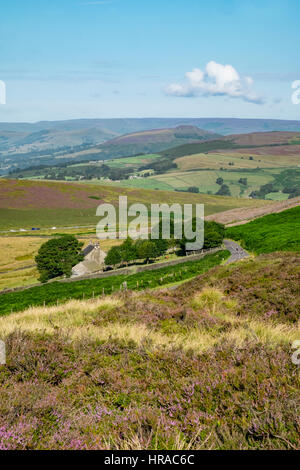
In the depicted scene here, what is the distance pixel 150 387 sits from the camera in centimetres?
600

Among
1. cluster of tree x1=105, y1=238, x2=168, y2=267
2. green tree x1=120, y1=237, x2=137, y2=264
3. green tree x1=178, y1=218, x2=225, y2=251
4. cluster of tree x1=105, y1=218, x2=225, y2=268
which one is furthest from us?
green tree x1=120, y1=237, x2=137, y2=264

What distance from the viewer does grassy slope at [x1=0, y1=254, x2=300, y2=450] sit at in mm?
4477

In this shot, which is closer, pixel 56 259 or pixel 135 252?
pixel 56 259

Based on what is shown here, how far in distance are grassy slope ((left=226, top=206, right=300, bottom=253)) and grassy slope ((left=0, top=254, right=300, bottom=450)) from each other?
3660 centimetres

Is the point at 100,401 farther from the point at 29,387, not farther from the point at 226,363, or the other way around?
the point at 226,363

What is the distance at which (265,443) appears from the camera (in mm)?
4238

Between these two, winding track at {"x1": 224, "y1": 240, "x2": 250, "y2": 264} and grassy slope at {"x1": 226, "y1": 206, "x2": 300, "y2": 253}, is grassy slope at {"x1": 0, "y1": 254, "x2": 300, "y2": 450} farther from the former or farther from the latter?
winding track at {"x1": 224, "y1": 240, "x2": 250, "y2": 264}

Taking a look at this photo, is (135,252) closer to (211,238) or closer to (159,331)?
(211,238)

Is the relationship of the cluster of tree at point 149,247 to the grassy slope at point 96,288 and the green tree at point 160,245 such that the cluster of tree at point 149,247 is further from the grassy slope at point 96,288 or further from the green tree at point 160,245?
the grassy slope at point 96,288

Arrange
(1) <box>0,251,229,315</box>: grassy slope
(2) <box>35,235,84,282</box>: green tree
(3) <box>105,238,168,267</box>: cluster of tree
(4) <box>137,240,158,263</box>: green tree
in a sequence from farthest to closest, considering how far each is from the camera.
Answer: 1. (4) <box>137,240,158,263</box>: green tree
2. (3) <box>105,238,168,267</box>: cluster of tree
3. (2) <box>35,235,84,282</box>: green tree
4. (1) <box>0,251,229,315</box>: grassy slope

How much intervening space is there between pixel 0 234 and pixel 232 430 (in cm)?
14903

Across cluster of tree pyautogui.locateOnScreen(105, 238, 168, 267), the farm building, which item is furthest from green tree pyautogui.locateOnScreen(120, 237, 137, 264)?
the farm building

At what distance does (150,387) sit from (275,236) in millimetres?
62183

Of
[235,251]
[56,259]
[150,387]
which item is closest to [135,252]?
[56,259]
